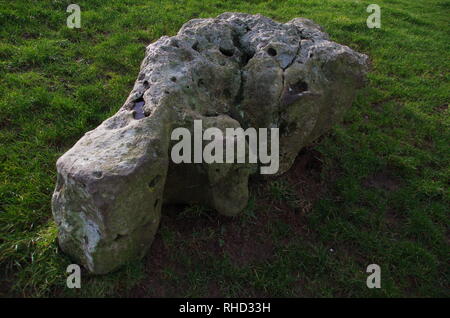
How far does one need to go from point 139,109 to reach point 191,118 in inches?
23.1

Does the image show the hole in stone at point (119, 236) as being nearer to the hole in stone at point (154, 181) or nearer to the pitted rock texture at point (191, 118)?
the pitted rock texture at point (191, 118)

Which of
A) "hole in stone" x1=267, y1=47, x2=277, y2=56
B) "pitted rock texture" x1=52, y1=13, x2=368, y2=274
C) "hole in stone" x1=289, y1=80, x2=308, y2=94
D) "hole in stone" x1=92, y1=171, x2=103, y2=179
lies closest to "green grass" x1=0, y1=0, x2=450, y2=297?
"pitted rock texture" x1=52, y1=13, x2=368, y2=274

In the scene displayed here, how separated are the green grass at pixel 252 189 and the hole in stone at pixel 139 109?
4.36 ft

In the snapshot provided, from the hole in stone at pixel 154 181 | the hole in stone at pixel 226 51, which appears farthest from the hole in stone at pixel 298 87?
the hole in stone at pixel 154 181

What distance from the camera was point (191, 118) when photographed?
13.4 feet

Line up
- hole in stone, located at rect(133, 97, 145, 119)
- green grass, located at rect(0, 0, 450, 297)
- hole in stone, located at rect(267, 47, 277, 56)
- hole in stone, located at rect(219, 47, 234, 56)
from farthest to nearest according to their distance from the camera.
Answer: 1. hole in stone, located at rect(219, 47, 234, 56)
2. hole in stone, located at rect(267, 47, 277, 56)
3. green grass, located at rect(0, 0, 450, 297)
4. hole in stone, located at rect(133, 97, 145, 119)

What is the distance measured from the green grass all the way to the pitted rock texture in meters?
0.40

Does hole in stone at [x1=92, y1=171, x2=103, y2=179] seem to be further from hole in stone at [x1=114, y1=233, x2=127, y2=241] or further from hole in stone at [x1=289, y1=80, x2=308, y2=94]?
hole in stone at [x1=289, y1=80, x2=308, y2=94]

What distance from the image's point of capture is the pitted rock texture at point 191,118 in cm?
348

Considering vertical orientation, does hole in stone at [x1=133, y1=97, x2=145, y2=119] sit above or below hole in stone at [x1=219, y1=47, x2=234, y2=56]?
below

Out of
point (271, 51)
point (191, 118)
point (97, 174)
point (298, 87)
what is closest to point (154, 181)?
point (97, 174)

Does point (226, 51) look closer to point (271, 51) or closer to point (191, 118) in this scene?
point (271, 51)

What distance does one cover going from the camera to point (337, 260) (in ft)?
15.1

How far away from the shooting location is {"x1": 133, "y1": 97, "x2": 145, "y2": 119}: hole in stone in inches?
156
